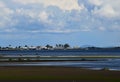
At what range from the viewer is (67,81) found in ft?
145

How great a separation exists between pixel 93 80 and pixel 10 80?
891 centimetres

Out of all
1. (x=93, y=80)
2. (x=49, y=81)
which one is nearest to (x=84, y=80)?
(x=93, y=80)

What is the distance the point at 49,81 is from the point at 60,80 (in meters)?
1.43

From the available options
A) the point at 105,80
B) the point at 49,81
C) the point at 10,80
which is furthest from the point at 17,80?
the point at 105,80

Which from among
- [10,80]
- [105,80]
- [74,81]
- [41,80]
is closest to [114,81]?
[105,80]

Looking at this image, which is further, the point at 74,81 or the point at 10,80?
the point at 10,80

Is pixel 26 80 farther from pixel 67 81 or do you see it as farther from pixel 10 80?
pixel 67 81

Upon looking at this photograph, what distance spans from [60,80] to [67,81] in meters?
1.66

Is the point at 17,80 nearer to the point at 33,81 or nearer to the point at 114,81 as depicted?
the point at 33,81

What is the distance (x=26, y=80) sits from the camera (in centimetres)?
4584

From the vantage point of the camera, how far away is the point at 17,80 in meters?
46.1

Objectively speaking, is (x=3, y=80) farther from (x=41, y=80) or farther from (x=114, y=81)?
(x=114, y=81)

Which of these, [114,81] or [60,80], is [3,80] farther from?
[114,81]

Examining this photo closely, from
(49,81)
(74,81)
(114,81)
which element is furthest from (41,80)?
(114,81)
